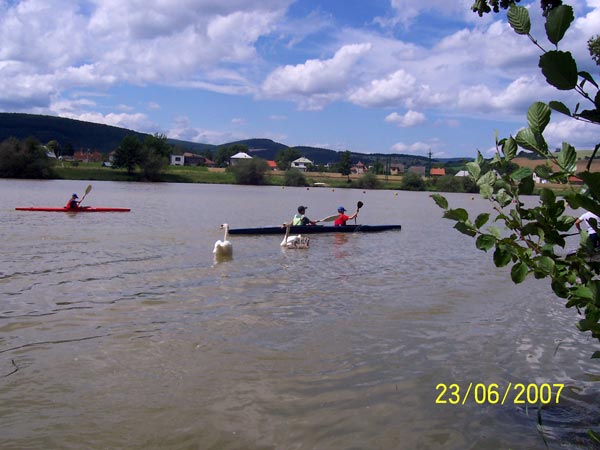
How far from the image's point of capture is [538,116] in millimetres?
2922

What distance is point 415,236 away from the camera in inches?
975

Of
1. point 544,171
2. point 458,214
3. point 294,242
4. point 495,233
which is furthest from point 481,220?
point 294,242

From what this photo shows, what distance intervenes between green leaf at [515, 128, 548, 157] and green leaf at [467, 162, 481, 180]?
392 millimetres

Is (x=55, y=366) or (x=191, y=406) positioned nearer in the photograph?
(x=191, y=406)

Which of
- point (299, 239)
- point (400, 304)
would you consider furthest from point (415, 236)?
point (400, 304)

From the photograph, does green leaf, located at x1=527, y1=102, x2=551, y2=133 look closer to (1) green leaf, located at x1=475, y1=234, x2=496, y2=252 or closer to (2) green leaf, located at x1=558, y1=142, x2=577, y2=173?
(2) green leaf, located at x1=558, y1=142, x2=577, y2=173

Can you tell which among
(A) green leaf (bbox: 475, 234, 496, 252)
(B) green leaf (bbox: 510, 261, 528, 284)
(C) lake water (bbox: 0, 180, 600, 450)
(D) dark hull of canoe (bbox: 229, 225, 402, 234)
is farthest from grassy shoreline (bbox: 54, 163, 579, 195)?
(B) green leaf (bbox: 510, 261, 528, 284)

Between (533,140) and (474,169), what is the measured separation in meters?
0.48

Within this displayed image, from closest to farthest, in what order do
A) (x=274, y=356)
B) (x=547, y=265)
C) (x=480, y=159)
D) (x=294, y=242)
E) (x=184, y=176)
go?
1. (x=547, y=265)
2. (x=480, y=159)
3. (x=274, y=356)
4. (x=294, y=242)
5. (x=184, y=176)

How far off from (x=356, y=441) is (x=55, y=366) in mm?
3897

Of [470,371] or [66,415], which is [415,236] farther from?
[66,415]

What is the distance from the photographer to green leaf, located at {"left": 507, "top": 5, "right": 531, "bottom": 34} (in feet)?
8.79

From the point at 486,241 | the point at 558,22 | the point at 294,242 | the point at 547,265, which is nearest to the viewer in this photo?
the point at 558,22

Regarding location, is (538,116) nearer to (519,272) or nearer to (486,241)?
(486,241)
